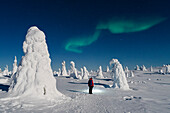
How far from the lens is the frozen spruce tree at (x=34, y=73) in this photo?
9.90m

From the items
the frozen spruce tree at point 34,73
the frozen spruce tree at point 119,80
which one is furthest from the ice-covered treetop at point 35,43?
the frozen spruce tree at point 119,80

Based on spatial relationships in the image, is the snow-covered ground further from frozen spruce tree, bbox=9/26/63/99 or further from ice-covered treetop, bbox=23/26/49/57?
ice-covered treetop, bbox=23/26/49/57

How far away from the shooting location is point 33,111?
6.76 m

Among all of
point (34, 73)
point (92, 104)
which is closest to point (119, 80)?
point (92, 104)

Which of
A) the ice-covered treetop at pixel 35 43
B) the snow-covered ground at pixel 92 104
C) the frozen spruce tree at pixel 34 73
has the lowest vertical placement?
the snow-covered ground at pixel 92 104

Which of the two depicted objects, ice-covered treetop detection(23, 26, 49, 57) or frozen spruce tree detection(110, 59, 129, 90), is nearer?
ice-covered treetop detection(23, 26, 49, 57)

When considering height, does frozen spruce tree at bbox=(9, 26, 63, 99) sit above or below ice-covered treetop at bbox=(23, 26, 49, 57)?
below

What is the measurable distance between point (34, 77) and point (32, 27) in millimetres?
6151

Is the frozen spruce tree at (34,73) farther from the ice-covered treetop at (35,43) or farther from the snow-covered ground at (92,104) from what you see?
the snow-covered ground at (92,104)

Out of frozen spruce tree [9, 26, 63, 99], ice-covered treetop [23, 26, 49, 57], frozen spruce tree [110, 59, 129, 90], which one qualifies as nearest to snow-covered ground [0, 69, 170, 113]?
frozen spruce tree [9, 26, 63, 99]

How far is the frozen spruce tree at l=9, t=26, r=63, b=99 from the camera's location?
9.90m

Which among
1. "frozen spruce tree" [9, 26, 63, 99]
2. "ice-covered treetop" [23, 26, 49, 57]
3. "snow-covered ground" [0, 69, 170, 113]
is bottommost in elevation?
"snow-covered ground" [0, 69, 170, 113]

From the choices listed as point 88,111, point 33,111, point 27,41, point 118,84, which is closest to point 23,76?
point 27,41

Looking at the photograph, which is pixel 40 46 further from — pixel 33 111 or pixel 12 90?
pixel 33 111
